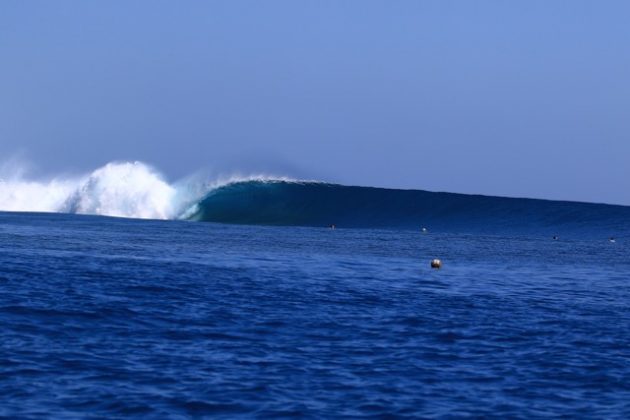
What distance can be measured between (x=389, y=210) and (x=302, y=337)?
55.8m

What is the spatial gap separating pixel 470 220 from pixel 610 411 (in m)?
55.6

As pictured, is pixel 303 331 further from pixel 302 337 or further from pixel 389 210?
pixel 389 210

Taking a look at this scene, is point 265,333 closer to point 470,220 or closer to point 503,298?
point 503,298

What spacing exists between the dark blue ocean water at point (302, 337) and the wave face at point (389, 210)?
1263 inches

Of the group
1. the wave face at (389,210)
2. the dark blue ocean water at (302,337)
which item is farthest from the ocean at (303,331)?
the wave face at (389,210)

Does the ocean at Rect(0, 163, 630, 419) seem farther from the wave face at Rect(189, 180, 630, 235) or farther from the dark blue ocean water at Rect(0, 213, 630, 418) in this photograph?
the wave face at Rect(189, 180, 630, 235)

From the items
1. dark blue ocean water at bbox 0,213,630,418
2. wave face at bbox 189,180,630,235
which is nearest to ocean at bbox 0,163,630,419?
dark blue ocean water at bbox 0,213,630,418

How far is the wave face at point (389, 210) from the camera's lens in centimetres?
6794

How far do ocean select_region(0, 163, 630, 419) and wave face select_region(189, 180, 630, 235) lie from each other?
2603 cm

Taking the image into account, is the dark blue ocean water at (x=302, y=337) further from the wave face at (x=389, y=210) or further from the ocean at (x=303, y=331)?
the wave face at (x=389, y=210)

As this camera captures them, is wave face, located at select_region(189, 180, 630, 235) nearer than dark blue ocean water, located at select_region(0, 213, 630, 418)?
No

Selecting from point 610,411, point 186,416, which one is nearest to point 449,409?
point 610,411

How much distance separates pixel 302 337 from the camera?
1873 cm

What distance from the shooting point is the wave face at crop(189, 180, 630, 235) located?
67938 mm
